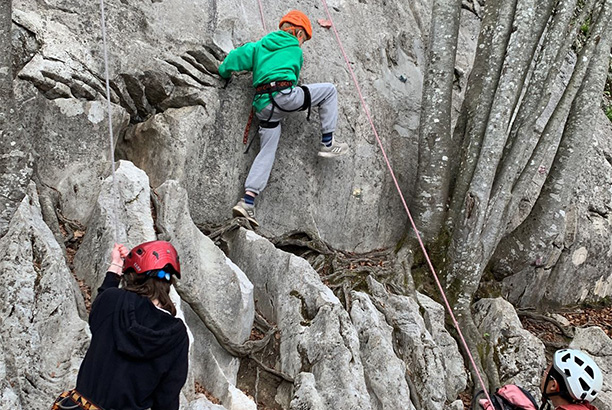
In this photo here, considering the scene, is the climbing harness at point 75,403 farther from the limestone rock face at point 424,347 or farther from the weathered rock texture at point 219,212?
the limestone rock face at point 424,347

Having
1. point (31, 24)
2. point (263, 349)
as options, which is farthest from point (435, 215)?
point (31, 24)

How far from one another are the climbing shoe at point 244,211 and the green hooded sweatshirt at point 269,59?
48.7 inches

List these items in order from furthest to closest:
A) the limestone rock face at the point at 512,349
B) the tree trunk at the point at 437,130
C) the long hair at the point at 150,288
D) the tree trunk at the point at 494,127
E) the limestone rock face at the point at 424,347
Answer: the tree trunk at the point at 437,130 < the tree trunk at the point at 494,127 < the limestone rock face at the point at 512,349 < the limestone rock face at the point at 424,347 < the long hair at the point at 150,288

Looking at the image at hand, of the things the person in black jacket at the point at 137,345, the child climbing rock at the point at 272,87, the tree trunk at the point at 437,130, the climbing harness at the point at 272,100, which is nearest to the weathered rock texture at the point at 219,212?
the climbing harness at the point at 272,100

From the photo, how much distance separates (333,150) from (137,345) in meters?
5.41

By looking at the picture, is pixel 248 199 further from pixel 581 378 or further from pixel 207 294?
pixel 581 378

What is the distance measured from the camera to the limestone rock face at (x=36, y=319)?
464 centimetres

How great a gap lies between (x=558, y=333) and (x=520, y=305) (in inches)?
29.3

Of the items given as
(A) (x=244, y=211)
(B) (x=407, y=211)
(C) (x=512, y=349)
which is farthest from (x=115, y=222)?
(C) (x=512, y=349)

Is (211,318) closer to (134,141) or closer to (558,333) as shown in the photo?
(134,141)

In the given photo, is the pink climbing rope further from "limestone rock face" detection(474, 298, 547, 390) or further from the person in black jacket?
the person in black jacket

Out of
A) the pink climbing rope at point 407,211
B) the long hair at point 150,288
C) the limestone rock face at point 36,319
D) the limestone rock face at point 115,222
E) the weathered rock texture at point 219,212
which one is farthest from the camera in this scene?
the pink climbing rope at point 407,211

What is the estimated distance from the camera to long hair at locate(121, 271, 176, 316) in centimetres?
379

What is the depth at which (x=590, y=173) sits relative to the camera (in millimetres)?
11695
